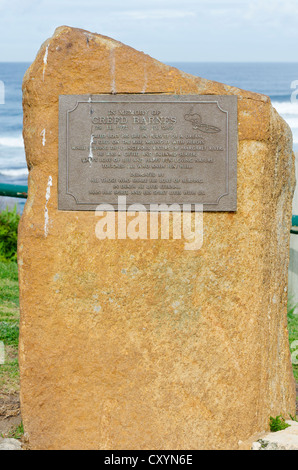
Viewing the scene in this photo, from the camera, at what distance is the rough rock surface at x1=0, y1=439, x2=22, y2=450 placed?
143 inches

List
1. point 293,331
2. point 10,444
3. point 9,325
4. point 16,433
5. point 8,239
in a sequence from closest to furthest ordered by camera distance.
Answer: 1. point 10,444
2. point 16,433
3. point 9,325
4. point 293,331
5. point 8,239

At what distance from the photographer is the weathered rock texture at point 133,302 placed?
347 cm

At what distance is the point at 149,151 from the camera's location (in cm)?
351

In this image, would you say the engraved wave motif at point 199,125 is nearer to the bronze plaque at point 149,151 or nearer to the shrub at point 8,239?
the bronze plaque at point 149,151

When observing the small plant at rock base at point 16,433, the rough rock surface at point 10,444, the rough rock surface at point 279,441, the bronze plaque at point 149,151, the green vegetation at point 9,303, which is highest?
the bronze plaque at point 149,151

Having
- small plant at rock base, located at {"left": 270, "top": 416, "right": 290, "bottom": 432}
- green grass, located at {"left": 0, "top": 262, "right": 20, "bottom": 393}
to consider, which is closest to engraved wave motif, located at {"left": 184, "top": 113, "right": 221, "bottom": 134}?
small plant at rock base, located at {"left": 270, "top": 416, "right": 290, "bottom": 432}

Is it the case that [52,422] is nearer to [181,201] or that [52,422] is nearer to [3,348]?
[181,201]

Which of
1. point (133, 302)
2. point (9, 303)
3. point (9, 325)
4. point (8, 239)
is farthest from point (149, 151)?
point (8, 239)

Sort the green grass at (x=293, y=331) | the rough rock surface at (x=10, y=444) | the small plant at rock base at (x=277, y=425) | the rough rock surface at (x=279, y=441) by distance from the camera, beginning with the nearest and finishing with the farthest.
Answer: the rough rock surface at (x=279, y=441) < the rough rock surface at (x=10, y=444) < the small plant at rock base at (x=277, y=425) < the green grass at (x=293, y=331)

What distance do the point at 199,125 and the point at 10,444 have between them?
223cm

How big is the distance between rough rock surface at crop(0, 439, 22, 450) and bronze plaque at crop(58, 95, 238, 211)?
1.47 meters

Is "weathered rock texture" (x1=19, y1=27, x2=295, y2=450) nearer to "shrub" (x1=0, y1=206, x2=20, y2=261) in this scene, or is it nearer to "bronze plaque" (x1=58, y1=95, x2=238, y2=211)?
"bronze plaque" (x1=58, y1=95, x2=238, y2=211)

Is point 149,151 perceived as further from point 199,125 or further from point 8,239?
point 8,239

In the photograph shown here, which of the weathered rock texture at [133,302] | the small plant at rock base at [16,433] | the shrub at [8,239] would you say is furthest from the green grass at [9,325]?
the weathered rock texture at [133,302]
